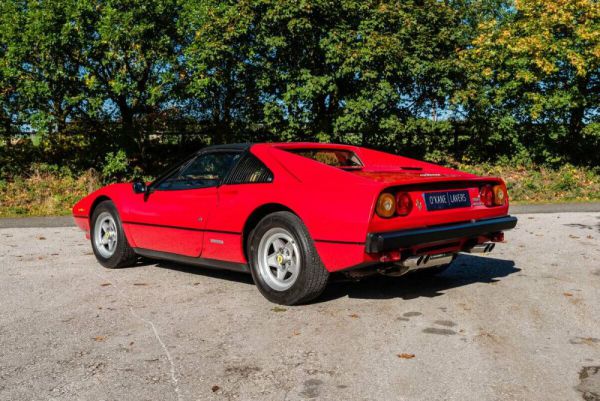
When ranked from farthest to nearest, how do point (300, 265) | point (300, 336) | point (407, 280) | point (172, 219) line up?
point (407, 280) → point (172, 219) → point (300, 265) → point (300, 336)

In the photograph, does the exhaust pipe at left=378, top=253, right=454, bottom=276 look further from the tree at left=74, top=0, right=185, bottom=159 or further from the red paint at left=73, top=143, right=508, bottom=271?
the tree at left=74, top=0, right=185, bottom=159

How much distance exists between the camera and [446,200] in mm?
A: 5195

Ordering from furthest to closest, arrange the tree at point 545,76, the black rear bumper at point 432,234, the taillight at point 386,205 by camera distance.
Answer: the tree at point 545,76
the taillight at point 386,205
the black rear bumper at point 432,234

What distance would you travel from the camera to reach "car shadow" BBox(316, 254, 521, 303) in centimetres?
562

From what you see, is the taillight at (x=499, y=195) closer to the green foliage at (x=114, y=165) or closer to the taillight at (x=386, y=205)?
the taillight at (x=386, y=205)

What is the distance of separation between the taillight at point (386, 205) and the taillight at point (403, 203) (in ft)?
0.22

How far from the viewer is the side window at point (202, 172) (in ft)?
19.3

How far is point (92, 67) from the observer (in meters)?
16.8

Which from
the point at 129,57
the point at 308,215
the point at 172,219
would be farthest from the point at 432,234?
the point at 129,57

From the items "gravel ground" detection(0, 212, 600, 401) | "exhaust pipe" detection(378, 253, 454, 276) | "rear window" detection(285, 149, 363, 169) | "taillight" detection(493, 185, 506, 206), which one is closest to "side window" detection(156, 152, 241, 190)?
"rear window" detection(285, 149, 363, 169)

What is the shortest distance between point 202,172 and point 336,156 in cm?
134

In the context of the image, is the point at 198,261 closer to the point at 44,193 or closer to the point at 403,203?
the point at 403,203

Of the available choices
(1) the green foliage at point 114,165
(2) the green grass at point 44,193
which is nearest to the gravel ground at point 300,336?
(2) the green grass at point 44,193

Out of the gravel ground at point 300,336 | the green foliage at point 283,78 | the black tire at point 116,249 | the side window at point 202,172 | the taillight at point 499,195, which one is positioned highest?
the green foliage at point 283,78
